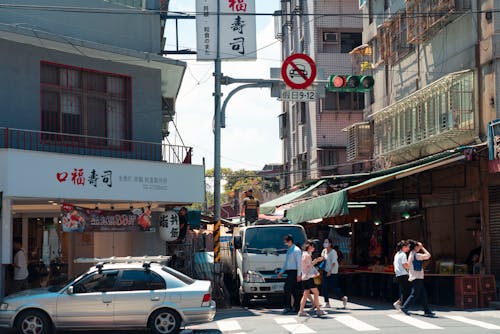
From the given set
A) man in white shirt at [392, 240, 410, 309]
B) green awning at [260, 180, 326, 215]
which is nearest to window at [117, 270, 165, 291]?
man in white shirt at [392, 240, 410, 309]

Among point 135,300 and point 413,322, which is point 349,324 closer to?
point 413,322

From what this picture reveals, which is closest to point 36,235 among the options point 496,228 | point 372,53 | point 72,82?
point 72,82

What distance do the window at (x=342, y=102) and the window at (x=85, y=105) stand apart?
2144cm

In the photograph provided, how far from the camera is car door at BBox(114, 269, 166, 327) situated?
617 inches

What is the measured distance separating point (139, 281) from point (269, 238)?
6.82m

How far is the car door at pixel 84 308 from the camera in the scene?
15562 mm

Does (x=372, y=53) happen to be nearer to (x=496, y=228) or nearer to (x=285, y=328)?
(x=496, y=228)

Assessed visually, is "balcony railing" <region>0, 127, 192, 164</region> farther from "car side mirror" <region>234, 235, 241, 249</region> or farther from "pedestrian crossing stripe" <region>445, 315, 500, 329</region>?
"pedestrian crossing stripe" <region>445, 315, 500, 329</region>

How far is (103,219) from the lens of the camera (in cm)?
2056

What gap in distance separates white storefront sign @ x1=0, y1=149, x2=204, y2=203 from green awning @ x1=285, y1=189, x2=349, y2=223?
13.2 feet

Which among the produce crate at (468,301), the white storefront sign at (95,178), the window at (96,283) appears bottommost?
the produce crate at (468,301)

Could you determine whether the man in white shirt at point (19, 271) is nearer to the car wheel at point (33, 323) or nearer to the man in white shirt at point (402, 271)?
the car wheel at point (33, 323)

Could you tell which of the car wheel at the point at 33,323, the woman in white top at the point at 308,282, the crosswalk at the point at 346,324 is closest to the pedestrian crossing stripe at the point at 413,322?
the crosswalk at the point at 346,324

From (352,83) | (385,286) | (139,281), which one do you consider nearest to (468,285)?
(385,286)
